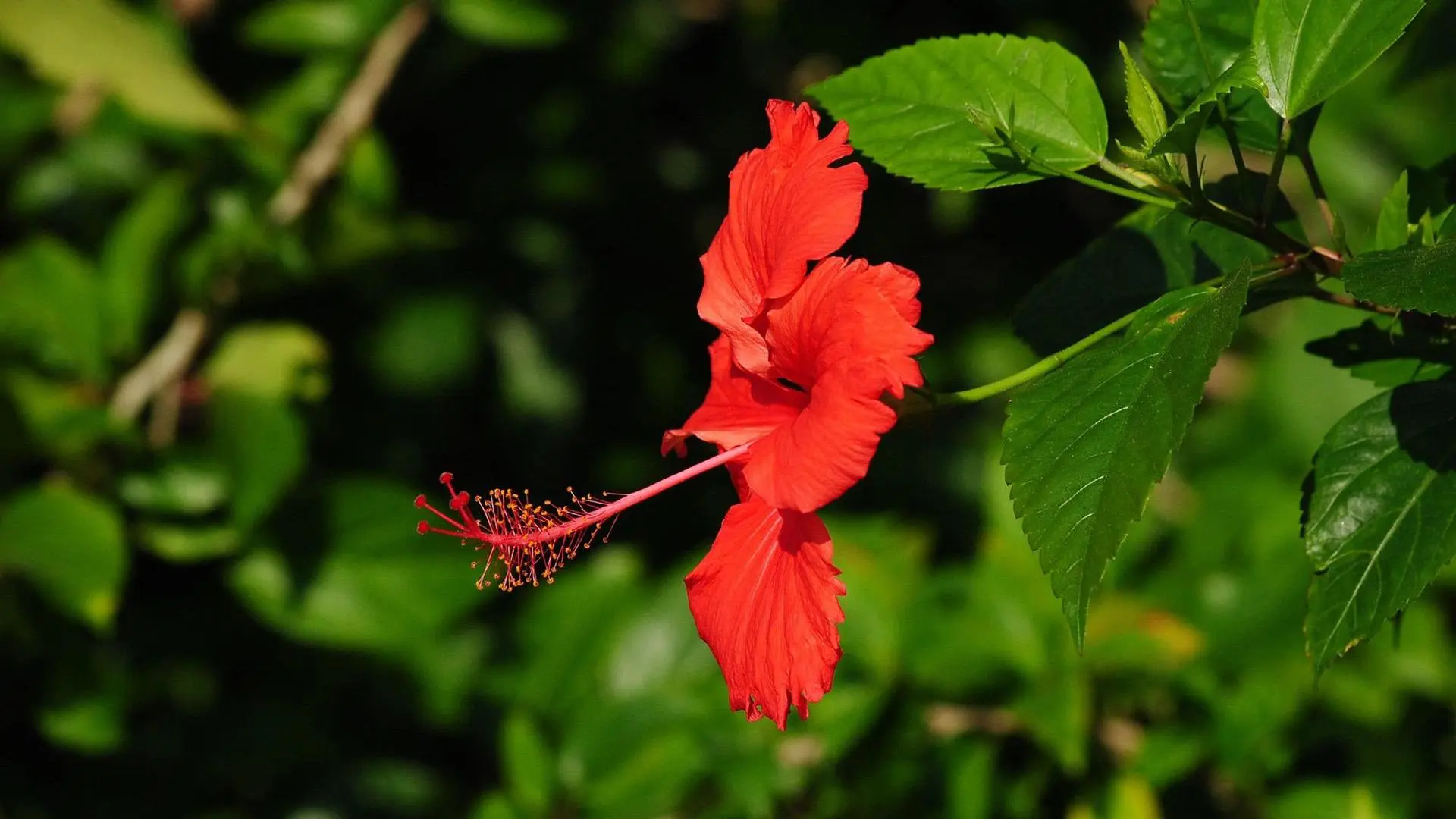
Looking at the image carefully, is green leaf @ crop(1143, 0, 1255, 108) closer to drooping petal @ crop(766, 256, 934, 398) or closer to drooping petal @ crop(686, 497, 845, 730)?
drooping petal @ crop(766, 256, 934, 398)

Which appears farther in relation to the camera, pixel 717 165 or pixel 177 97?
pixel 717 165

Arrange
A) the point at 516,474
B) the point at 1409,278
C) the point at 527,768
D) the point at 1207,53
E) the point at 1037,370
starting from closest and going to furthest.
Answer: the point at 1409,278, the point at 1037,370, the point at 1207,53, the point at 527,768, the point at 516,474

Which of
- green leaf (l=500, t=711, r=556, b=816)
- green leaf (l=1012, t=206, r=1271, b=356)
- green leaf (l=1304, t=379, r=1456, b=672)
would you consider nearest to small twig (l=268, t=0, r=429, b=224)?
green leaf (l=500, t=711, r=556, b=816)

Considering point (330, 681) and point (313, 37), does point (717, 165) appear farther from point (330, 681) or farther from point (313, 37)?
point (330, 681)

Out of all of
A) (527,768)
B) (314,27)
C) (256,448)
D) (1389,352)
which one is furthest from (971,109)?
(314,27)

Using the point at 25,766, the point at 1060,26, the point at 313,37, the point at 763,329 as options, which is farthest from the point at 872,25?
the point at 25,766

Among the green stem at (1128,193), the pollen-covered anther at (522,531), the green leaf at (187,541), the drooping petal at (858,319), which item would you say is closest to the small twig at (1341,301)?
the green stem at (1128,193)

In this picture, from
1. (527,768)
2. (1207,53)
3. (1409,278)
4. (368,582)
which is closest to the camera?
(1409,278)

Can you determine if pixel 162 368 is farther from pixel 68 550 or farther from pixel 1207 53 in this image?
pixel 1207 53
